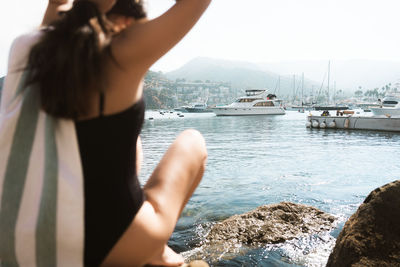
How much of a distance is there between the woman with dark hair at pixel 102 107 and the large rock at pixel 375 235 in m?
1.89

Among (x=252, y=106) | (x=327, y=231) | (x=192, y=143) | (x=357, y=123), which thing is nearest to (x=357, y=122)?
(x=357, y=123)

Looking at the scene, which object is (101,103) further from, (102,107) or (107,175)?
(107,175)

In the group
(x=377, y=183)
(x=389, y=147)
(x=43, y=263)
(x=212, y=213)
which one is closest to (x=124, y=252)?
(x=43, y=263)

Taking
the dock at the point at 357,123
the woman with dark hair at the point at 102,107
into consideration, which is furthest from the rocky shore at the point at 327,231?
the dock at the point at 357,123

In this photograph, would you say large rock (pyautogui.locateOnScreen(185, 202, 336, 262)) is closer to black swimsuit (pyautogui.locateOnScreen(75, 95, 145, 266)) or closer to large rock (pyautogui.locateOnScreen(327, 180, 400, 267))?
large rock (pyautogui.locateOnScreen(327, 180, 400, 267))

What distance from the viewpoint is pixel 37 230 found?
954 mm

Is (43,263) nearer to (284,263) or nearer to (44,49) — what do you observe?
(44,49)

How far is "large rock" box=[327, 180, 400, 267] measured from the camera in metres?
2.38

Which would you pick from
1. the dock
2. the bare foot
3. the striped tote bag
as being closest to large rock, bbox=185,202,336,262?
the bare foot

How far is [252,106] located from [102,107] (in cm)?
5120

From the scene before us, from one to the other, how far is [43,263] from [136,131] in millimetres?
487

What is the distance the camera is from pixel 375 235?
2.45m

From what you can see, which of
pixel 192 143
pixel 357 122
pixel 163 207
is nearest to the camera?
pixel 163 207

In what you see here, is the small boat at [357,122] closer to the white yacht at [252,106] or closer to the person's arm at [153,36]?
the white yacht at [252,106]
